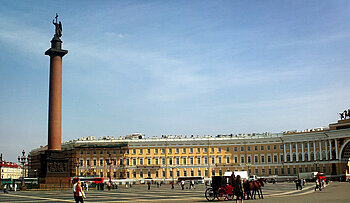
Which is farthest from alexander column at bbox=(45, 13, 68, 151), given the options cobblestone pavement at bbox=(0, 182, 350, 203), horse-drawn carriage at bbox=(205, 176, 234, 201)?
horse-drawn carriage at bbox=(205, 176, 234, 201)

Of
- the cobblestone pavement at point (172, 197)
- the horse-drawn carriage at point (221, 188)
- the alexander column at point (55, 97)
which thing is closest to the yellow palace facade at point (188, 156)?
the alexander column at point (55, 97)

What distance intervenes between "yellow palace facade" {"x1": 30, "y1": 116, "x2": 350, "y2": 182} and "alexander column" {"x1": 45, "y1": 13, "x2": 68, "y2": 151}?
169 feet

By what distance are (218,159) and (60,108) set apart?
6066cm

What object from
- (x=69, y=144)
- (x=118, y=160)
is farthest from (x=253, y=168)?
(x=69, y=144)

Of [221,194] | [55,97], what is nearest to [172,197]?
[221,194]

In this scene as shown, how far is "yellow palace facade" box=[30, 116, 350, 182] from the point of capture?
102 m

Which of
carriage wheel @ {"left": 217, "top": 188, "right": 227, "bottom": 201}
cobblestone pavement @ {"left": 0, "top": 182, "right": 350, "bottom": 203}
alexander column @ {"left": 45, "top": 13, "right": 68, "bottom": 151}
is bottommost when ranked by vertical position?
cobblestone pavement @ {"left": 0, "top": 182, "right": 350, "bottom": 203}

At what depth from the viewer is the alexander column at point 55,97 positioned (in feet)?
165

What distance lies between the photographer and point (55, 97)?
167 ft

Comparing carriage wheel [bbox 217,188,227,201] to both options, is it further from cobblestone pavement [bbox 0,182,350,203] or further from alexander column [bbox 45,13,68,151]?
alexander column [bbox 45,13,68,151]

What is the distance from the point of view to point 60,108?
51062mm

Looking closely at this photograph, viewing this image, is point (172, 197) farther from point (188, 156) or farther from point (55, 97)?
point (188, 156)

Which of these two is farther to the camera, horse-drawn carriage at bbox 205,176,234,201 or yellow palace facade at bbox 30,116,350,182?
yellow palace facade at bbox 30,116,350,182

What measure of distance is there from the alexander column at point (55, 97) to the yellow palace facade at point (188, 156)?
51.6 m
